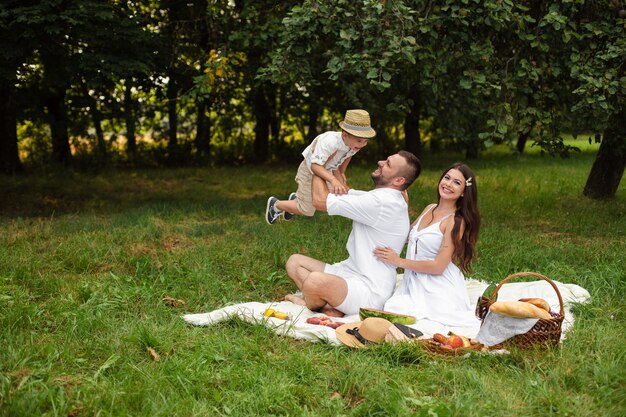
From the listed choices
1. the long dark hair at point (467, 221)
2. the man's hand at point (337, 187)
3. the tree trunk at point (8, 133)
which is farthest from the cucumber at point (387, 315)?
the tree trunk at point (8, 133)

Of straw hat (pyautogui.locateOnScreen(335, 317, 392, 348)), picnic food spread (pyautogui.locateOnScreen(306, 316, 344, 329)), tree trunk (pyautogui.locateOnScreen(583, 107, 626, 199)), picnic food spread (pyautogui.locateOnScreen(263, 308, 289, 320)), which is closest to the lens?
straw hat (pyautogui.locateOnScreen(335, 317, 392, 348))

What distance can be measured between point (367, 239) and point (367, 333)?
93cm

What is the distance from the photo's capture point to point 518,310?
4.39m

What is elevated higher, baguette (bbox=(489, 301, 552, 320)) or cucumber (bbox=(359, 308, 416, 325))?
baguette (bbox=(489, 301, 552, 320))

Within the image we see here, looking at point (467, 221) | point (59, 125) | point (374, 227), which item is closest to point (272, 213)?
point (374, 227)

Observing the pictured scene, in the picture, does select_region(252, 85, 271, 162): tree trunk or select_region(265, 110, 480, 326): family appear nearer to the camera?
select_region(265, 110, 480, 326): family

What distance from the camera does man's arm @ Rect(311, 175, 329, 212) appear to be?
18.4ft

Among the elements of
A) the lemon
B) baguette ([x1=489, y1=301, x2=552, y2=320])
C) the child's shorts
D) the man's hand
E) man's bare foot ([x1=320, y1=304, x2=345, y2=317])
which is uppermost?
the man's hand

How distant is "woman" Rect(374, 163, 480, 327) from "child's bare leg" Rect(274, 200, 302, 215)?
1.25 m

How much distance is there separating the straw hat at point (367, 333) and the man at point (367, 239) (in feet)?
1.90

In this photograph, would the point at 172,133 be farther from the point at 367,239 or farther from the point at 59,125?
the point at 367,239

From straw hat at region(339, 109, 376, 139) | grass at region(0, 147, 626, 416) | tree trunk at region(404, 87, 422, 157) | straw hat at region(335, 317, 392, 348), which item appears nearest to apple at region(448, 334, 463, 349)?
grass at region(0, 147, 626, 416)

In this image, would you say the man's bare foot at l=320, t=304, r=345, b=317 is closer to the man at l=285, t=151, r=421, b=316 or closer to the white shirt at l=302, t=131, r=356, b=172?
the man at l=285, t=151, r=421, b=316

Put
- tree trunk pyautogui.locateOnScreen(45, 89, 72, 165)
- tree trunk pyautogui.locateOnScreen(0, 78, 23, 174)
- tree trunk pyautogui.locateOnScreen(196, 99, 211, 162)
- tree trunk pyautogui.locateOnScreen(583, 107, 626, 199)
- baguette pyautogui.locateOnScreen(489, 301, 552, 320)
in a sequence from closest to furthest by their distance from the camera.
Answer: baguette pyautogui.locateOnScreen(489, 301, 552, 320) < tree trunk pyautogui.locateOnScreen(583, 107, 626, 199) < tree trunk pyautogui.locateOnScreen(0, 78, 23, 174) < tree trunk pyautogui.locateOnScreen(45, 89, 72, 165) < tree trunk pyautogui.locateOnScreen(196, 99, 211, 162)
